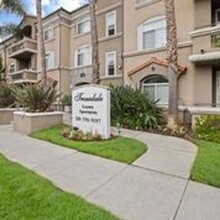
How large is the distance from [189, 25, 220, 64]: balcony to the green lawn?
6339 millimetres

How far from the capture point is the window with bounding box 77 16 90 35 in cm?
2516

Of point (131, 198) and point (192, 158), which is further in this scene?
point (192, 158)

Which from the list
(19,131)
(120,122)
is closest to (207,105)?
(120,122)

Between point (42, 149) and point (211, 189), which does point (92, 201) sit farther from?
point (42, 149)

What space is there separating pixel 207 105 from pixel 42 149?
32.8ft

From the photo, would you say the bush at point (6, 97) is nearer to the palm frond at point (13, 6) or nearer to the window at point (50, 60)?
the palm frond at point (13, 6)

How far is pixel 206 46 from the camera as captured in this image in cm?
1362

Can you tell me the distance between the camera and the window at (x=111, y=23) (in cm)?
2191

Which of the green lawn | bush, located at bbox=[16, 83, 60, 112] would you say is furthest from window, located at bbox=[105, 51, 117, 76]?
the green lawn

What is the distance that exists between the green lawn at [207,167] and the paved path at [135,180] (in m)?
0.22

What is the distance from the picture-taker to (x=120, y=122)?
1341 centimetres

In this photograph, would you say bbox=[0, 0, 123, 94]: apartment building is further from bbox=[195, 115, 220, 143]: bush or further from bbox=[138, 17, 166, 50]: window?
bbox=[195, 115, 220, 143]: bush

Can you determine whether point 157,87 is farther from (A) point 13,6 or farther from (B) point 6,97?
(A) point 13,6

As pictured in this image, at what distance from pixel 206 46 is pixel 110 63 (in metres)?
9.87
